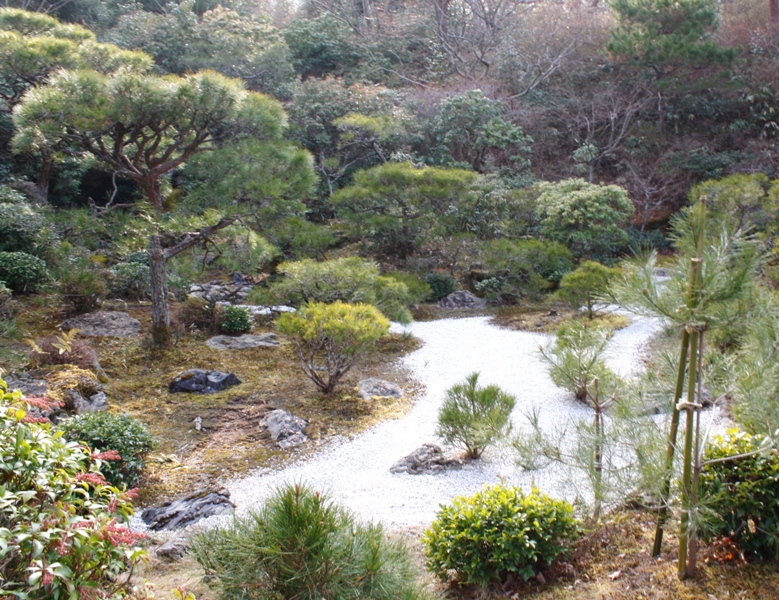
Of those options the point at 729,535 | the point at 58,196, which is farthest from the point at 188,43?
the point at 729,535

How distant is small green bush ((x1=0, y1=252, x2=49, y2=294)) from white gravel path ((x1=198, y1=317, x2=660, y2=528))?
17.1ft

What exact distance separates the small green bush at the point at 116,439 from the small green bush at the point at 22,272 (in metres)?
4.79

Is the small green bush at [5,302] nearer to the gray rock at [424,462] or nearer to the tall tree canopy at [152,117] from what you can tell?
the tall tree canopy at [152,117]

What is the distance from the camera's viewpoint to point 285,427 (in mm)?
5020

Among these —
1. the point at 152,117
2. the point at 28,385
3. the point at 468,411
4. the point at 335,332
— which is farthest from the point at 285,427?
the point at 152,117

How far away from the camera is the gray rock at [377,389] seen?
5.90 meters

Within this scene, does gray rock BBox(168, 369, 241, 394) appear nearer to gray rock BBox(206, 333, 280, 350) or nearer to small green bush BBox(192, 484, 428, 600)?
gray rock BBox(206, 333, 280, 350)

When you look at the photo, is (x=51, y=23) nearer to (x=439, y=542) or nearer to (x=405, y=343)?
(x=405, y=343)

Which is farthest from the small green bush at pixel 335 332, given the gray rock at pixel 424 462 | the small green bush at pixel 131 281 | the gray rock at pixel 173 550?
the small green bush at pixel 131 281

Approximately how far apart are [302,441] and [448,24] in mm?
15008

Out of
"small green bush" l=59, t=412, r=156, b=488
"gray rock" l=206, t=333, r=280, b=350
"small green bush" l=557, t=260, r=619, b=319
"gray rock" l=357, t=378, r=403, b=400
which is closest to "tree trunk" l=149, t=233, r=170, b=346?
"gray rock" l=206, t=333, r=280, b=350

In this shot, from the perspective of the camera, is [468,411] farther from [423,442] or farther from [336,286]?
[336,286]

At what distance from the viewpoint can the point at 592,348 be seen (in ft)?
11.3

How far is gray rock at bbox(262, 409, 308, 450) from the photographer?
4.90 meters
